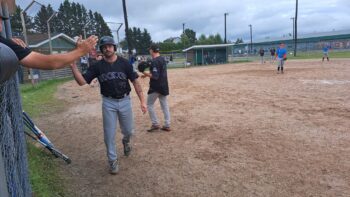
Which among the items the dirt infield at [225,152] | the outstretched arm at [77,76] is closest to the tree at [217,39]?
the dirt infield at [225,152]

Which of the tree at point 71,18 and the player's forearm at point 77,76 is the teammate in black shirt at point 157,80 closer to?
the player's forearm at point 77,76

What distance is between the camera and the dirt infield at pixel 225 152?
13.2ft

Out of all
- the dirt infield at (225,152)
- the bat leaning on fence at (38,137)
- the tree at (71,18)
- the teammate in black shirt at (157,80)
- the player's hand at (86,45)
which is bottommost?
the dirt infield at (225,152)

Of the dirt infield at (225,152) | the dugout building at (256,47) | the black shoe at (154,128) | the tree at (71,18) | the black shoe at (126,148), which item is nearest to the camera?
the dirt infield at (225,152)

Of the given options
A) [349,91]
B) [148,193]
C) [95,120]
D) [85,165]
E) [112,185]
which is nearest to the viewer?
[148,193]

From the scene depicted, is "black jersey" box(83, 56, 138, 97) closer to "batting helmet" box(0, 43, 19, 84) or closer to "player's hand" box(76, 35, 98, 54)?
"player's hand" box(76, 35, 98, 54)

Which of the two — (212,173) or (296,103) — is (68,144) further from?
(296,103)

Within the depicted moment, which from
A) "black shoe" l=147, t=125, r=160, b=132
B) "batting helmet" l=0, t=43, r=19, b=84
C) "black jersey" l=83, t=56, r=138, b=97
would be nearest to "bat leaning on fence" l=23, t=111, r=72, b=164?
"black jersey" l=83, t=56, r=138, b=97

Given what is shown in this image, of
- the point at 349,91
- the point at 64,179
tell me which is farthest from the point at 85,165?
the point at 349,91

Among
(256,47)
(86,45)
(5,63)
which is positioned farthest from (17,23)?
(256,47)

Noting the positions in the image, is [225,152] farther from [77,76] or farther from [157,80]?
[77,76]

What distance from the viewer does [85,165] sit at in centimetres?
502

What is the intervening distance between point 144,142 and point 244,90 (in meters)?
6.84

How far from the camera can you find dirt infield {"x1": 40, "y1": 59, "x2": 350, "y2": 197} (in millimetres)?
4016
